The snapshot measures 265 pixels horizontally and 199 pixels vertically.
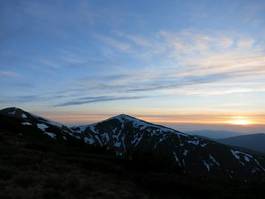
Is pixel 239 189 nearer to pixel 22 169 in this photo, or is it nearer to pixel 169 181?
pixel 169 181

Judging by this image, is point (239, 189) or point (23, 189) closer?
point (23, 189)

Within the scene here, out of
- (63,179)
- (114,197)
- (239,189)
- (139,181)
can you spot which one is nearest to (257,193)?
(239,189)

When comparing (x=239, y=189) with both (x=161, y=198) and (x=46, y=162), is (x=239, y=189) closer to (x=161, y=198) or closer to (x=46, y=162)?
(x=161, y=198)

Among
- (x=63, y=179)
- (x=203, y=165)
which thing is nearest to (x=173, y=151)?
(x=203, y=165)

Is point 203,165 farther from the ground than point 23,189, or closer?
closer

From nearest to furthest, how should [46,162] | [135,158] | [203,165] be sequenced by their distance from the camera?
[46,162] → [135,158] → [203,165]

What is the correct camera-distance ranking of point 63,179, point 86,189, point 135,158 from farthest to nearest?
point 135,158 < point 63,179 < point 86,189

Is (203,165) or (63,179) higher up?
(63,179)

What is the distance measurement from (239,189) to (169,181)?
5027 mm

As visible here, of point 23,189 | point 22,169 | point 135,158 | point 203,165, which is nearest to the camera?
point 23,189

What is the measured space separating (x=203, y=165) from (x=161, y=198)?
591 feet

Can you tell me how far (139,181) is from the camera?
865 inches

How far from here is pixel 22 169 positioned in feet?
70.3

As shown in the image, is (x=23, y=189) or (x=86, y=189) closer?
(x=23, y=189)
